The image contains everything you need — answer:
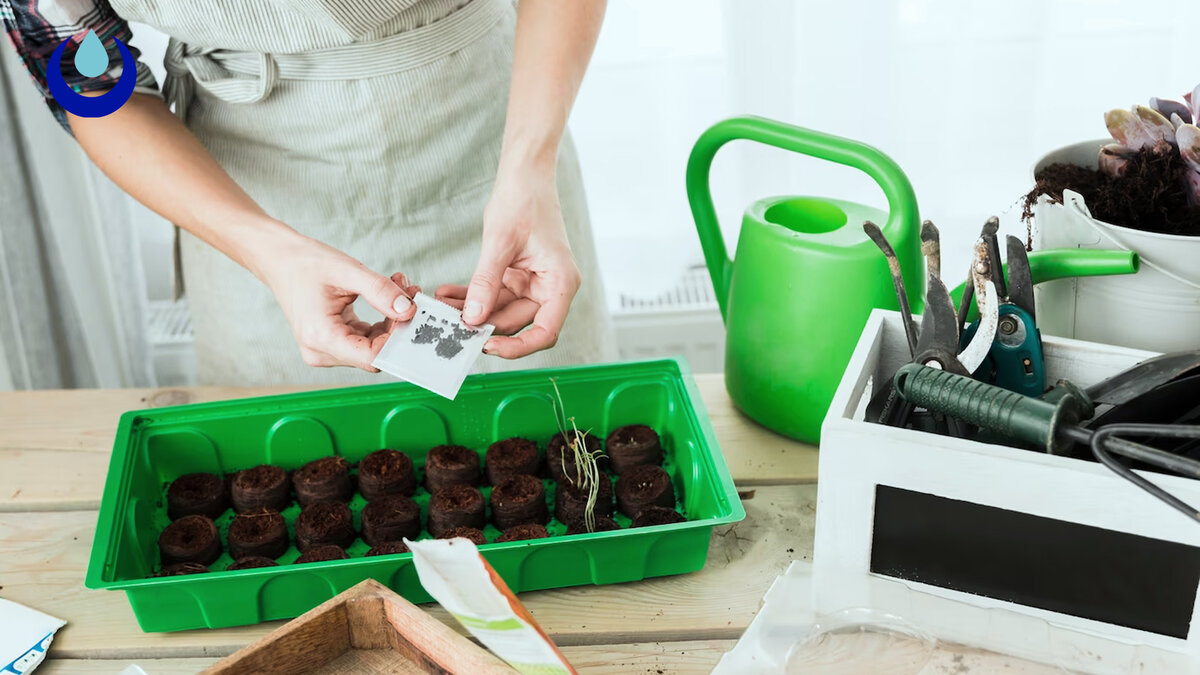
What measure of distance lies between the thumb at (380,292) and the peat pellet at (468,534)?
0.68ft

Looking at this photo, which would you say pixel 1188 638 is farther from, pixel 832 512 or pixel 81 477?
pixel 81 477

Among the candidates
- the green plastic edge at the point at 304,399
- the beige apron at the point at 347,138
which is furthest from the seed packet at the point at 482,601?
the beige apron at the point at 347,138

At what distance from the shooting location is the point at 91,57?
1.06 meters

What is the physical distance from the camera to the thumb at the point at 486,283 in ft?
3.17

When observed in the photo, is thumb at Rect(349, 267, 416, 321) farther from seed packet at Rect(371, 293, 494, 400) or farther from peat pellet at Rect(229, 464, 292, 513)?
peat pellet at Rect(229, 464, 292, 513)

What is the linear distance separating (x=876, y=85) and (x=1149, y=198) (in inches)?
39.7

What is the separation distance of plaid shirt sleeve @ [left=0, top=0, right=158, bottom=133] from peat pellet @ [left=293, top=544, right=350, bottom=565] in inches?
22.3

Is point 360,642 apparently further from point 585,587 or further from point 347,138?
point 347,138

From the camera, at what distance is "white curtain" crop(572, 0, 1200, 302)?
176cm

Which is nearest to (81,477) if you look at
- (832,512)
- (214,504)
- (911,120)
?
(214,504)

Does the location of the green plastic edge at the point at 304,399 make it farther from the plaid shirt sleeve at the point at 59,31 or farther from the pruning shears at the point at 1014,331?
the plaid shirt sleeve at the point at 59,31

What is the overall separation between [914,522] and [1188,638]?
0.62 feet

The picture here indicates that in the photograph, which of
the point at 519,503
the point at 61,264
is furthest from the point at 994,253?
the point at 61,264

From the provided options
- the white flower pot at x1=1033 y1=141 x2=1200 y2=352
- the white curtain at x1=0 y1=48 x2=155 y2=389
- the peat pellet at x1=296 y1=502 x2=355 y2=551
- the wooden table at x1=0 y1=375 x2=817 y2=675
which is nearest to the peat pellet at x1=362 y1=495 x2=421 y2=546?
the peat pellet at x1=296 y1=502 x2=355 y2=551
